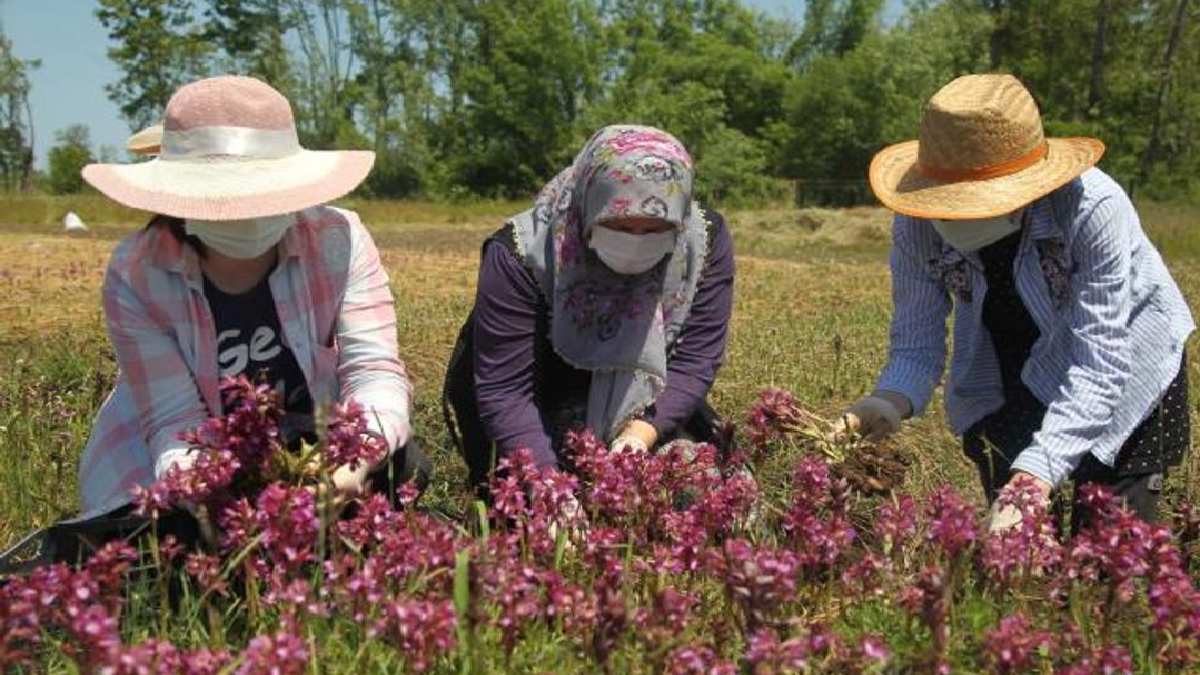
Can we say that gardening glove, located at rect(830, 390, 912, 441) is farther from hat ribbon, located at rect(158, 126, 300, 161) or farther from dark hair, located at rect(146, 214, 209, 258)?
dark hair, located at rect(146, 214, 209, 258)

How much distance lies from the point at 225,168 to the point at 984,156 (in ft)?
6.71

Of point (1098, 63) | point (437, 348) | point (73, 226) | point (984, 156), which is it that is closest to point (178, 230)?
point (984, 156)

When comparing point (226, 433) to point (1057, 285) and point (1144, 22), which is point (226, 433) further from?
point (1144, 22)

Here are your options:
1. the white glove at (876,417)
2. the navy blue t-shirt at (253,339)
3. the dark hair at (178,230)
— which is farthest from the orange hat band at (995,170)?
the dark hair at (178,230)

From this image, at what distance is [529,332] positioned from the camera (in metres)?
3.87

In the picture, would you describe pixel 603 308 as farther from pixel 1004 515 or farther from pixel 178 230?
pixel 1004 515

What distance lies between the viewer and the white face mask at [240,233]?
3197 mm

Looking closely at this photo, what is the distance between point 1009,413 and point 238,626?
2.48m

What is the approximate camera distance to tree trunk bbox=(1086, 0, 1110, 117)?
49.1 meters

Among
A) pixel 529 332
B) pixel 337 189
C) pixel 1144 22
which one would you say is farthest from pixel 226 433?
pixel 1144 22

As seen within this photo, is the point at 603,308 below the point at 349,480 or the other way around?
the other way around

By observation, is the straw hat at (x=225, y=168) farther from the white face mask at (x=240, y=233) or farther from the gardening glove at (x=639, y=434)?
the gardening glove at (x=639, y=434)

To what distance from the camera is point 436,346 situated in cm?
715

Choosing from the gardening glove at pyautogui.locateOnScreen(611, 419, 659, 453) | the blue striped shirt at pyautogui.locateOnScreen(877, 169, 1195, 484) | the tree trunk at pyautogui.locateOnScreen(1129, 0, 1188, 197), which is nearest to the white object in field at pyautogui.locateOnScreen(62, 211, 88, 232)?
the gardening glove at pyautogui.locateOnScreen(611, 419, 659, 453)
